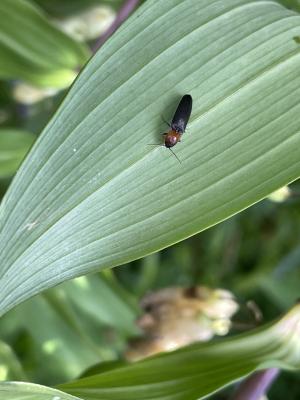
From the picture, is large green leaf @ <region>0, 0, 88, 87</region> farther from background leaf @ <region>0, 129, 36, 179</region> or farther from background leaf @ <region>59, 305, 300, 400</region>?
background leaf @ <region>59, 305, 300, 400</region>

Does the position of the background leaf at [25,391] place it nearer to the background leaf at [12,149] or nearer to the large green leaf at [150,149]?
the large green leaf at [150,149]

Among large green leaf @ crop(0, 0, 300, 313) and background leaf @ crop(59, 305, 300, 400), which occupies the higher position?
large green leaf @ crop(0, 0, 300, 313)

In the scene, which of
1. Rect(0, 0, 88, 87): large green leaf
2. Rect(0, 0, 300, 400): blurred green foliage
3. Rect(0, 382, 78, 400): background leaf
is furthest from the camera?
Rect(0, 0, 300, 400): blurred green foliage

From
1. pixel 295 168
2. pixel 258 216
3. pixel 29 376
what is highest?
pixel 258 216

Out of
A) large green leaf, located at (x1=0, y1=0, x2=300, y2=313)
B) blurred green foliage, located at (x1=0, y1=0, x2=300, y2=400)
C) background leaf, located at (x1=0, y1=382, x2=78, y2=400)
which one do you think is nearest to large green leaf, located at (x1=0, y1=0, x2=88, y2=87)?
blurred green foliage, located at (x1=0, y1=0, x2=300, y2=400)

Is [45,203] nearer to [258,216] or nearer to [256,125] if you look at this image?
[256,125]

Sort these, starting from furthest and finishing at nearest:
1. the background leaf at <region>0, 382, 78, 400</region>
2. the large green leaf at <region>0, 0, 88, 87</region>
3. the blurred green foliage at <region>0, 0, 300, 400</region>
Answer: the blurred green foliage at <region>0, 0, 300, 400</region>
the large green leaf at <region>0, 0, 88, 87</region>
the background leaf at <region>0, 382, 78, 400</region>

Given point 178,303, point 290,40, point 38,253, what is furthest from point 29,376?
point 290,40
